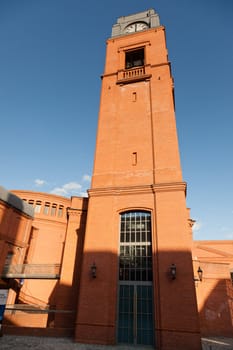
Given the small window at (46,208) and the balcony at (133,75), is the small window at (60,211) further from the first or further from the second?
the balcony at (133,75)

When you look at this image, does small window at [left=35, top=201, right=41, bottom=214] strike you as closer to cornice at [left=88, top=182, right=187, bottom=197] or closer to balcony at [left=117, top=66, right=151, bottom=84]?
cornice at [left=88, top=182, right=187, bottom=197]

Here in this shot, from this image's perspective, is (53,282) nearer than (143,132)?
No

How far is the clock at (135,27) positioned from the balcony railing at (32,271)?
21784 mm

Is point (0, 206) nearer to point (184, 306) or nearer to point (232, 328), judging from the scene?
point (184, 306)

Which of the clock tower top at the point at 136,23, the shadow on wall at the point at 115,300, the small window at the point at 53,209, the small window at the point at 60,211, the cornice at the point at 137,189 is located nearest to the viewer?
the shadow on wall at the point at 115,300

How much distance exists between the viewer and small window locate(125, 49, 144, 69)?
20620mm

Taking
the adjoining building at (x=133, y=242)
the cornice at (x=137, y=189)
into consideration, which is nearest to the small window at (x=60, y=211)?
the adjoining building at (x=133, y=242)

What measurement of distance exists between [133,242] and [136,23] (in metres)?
21.3

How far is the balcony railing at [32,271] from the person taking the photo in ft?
51.5

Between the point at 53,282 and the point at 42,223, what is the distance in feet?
22.6

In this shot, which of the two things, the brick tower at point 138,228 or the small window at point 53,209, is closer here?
the brick tower at point 138,228

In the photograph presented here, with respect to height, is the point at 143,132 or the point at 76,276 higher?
the point at 143,132

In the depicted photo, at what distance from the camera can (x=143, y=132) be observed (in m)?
15.5

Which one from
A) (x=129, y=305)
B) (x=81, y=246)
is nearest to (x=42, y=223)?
(x=81, y=246)
